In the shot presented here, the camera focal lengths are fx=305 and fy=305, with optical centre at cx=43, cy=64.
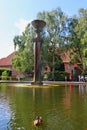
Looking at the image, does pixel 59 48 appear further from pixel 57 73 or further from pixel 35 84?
pixel 35 84

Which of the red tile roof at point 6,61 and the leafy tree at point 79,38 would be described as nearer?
the leafy tree at point 79,38

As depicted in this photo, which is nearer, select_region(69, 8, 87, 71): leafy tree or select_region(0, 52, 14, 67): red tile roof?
select_region(69, 8, 87, 71): leafy tree

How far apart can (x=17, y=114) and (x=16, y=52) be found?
50.9 meters

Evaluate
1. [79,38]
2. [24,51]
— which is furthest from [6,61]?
[79,38]

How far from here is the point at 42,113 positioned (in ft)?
48.2

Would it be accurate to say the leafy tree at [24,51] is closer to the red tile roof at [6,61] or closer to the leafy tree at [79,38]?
the leafy tree at [79,38]

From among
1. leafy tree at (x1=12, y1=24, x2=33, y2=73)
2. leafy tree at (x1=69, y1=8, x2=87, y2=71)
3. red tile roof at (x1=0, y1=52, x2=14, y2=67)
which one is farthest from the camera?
red tile roof at (x1=0, y1=52, x2=14, y2=67)

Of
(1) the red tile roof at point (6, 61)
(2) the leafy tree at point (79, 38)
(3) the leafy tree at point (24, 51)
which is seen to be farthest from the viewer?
(1) the red tile roof at point (6, 61)

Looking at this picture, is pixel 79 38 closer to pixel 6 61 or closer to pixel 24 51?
pixel 24 51

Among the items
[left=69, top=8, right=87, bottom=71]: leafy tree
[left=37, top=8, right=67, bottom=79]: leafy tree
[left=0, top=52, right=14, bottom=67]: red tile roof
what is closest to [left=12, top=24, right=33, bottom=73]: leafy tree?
[left=37, top=8, right=67, bottom=79]: leafy tree

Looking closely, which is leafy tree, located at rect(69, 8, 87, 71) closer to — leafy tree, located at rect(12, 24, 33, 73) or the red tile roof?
leafy tree, located at rect(12, 24, 33, 73)

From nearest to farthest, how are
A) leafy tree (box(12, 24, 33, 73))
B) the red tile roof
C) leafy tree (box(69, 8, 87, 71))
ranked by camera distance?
leafy tree (box(69, 8, 87, 71))
leafy tree (box(12, 24, 33, 73))
the red tile roof

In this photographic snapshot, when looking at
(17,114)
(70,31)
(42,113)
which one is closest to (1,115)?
(17,114)

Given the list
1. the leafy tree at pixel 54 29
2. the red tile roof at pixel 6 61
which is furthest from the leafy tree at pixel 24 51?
the red tile roof at pixel 6 61
